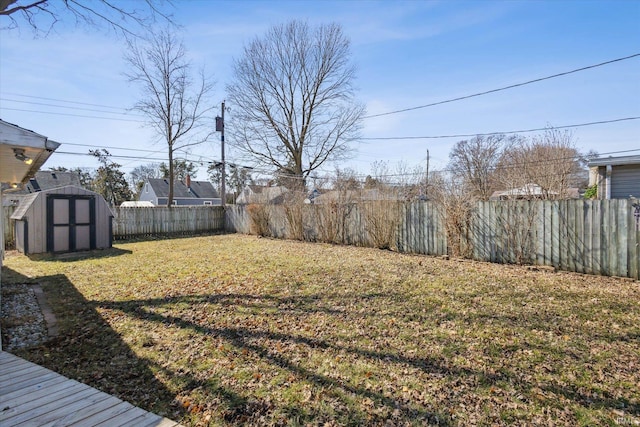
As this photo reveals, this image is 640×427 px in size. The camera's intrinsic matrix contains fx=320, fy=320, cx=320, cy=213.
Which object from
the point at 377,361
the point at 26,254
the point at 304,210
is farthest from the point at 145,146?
the point at 377,361

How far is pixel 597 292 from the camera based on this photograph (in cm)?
542

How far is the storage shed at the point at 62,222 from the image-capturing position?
1026cm

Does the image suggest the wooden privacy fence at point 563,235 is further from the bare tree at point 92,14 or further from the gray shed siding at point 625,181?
the bare tree at point 92,14

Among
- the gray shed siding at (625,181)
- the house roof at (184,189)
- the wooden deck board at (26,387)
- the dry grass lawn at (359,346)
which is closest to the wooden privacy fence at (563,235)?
the dry grass lawn at (359,346)

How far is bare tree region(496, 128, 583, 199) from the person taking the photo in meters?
8.95

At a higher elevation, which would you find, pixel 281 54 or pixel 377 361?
pixel 281 54

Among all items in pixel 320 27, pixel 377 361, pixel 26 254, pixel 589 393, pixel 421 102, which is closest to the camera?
pixel 589 393

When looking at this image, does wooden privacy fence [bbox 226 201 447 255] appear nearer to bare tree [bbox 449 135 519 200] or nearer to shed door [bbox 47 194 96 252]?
shed door [bbox 47 194 96 252]

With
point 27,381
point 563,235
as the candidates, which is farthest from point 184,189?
point 27,381

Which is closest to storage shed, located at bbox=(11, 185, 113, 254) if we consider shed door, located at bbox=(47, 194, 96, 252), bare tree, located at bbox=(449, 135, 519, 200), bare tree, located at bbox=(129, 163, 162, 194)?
shed door, located at bbox=(47, 194, 96, 252)

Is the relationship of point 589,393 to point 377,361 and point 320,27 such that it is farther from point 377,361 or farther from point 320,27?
point 320,27

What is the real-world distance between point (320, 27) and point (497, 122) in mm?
13014

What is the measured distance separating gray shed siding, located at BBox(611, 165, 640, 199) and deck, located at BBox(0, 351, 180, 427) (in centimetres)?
1385

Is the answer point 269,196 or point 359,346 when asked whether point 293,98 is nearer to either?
point 269,196
